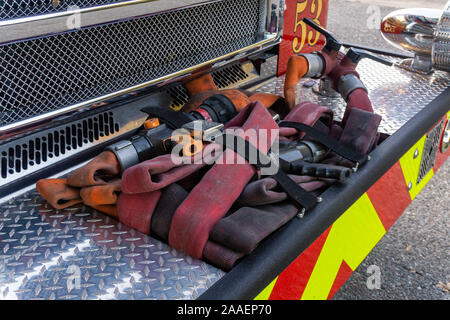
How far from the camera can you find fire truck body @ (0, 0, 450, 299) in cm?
102

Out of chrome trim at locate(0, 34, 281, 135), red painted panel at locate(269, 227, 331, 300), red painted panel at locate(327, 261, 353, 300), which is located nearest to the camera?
red painted panel at locate(269, 227, 331, 300)

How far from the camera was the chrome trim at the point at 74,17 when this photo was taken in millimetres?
1104

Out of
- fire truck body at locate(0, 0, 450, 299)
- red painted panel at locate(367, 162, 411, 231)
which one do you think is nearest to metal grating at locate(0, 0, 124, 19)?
fire truck body at locate(0, 0, 450, 299)

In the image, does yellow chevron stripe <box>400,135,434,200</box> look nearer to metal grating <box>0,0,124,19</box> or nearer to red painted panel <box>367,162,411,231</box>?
red painted panel <box>367,162,411,231</box>

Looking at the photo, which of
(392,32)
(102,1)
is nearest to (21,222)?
(102,1)

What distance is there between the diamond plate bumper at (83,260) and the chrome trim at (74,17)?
1.42ft

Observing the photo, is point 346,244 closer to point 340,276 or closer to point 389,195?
point 340,276

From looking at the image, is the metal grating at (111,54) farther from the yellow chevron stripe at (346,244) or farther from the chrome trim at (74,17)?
the yellow chevron stripe at (346,244)

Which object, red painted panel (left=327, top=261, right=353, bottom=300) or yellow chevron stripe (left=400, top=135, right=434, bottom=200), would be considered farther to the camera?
yellow chevron stripe (left=400, top=135, right=434, bottom=200)

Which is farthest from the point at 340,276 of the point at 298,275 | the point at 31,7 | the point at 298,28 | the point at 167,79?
the point at 298,28

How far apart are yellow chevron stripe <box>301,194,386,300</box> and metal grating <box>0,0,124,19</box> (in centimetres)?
87

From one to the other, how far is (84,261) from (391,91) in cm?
149

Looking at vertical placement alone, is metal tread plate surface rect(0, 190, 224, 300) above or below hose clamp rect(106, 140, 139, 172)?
below

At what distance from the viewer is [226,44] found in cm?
181
